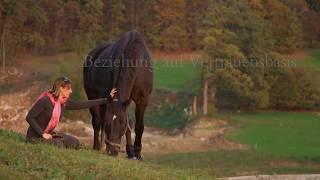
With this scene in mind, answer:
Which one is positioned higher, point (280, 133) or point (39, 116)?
point (39, 116)

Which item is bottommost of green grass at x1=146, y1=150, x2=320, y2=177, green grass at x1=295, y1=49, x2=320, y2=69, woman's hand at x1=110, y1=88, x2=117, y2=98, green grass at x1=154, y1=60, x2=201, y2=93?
green grass at x1=146, y1=150, x2=320, y2=177

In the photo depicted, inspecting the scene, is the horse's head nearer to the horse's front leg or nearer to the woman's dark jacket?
the woman's dark jacket

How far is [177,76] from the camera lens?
4897 cm

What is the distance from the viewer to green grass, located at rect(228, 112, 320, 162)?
1160 inches

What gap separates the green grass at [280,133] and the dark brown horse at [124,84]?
15894 millimetres

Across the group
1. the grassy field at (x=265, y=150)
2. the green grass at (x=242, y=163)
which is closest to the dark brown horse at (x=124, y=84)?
the grassy field at (x=265, y=150)

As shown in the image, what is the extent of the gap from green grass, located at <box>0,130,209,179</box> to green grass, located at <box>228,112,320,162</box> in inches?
753

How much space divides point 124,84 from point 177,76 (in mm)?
38849

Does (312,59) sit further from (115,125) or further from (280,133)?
(115,125)

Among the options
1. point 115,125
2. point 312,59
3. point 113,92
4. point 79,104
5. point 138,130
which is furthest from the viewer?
point 312,59

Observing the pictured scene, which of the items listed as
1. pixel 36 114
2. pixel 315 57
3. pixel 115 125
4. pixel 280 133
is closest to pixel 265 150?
pixel 280 133

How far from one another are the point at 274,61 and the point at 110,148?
109 ft

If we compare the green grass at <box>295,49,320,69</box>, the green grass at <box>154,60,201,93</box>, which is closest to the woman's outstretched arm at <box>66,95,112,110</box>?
the green grass at <box>154,60,201,93</box>

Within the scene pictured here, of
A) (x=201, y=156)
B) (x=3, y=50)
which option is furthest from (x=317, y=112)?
(x=3, y=50)
